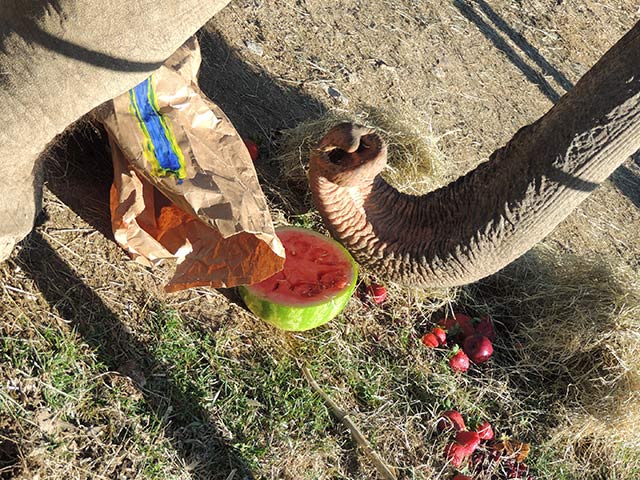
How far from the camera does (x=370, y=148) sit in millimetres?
2928

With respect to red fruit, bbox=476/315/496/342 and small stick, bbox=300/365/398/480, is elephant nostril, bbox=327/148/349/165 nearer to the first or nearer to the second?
small stick, bbox=300/365/398/480

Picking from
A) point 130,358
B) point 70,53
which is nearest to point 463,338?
point 130,358

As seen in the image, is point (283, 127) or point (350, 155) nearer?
point (350, 155)

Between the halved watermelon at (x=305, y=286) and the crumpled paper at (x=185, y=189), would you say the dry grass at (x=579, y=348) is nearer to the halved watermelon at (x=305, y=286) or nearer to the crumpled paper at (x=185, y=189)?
the halved watermelon at (x=305, y=286)

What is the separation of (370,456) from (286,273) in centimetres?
76

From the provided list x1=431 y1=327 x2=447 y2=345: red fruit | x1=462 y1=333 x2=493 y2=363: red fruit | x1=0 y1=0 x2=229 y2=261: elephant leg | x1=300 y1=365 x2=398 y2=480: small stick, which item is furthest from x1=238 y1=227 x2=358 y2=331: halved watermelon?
x1=0 y1=0 x2=229 y2=261: elephant leg

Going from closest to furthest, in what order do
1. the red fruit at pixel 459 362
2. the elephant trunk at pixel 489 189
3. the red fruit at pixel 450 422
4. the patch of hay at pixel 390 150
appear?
the elephant trunk at pixel 489 189 → the red fruit at pixel 450 422 → the red fruit at pixel 459 362 → the patch of hay at pixel 390 150

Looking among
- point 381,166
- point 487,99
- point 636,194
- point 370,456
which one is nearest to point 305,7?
point 487,99

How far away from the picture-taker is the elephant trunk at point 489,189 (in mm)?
2385

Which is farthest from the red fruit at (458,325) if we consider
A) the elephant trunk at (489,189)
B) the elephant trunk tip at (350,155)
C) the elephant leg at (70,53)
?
the elephant leg at (70,53)

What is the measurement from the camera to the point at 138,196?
2656 millimetres

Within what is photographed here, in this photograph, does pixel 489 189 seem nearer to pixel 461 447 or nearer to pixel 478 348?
pixel 478 348

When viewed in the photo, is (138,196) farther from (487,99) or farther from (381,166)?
(487,99)

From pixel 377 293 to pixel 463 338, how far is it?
1.48 ft
